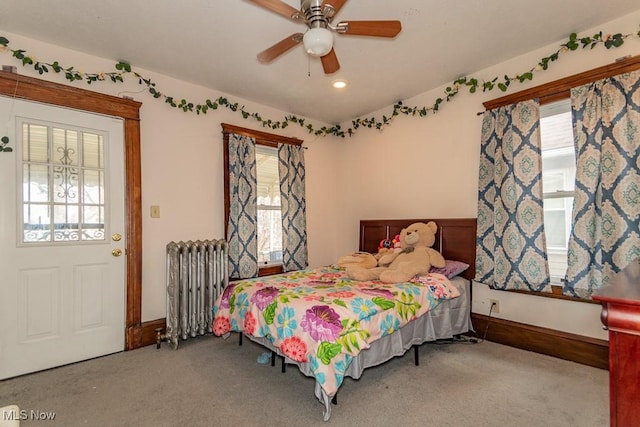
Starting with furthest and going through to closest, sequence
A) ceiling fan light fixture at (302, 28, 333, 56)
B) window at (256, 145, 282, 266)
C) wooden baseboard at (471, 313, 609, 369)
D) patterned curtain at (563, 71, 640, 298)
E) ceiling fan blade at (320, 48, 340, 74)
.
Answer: window at (256, 145, 282, 266) → wooden baseboard at (471, 313, 609, 369) → patterned curtain at (563, 71, 640, 298) → ceiling fan blade at (320, 48, 340, 74) → ceiling fan light fixture at (302, 28, 333, 56)

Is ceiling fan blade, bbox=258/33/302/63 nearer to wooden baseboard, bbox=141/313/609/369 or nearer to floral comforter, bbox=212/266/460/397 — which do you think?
floral comforter, bbox=212/266/460/397

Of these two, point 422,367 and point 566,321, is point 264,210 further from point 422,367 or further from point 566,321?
point 566,321

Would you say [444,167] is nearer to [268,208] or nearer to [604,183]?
[604,183]

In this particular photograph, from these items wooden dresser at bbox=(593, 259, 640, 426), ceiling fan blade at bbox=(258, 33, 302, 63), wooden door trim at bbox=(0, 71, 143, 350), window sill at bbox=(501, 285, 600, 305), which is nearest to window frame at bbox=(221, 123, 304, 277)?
wooden door trim at bbox=(0, 71, 143, 350)

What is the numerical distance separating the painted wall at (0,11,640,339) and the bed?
38cm

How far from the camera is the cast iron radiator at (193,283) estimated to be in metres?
2.88

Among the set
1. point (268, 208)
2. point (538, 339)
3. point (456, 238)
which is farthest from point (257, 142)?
point (538, 339)

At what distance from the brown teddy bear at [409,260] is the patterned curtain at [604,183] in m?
1.06

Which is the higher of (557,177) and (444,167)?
(444,167)

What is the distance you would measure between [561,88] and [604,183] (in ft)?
2.81

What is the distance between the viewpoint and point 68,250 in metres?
2.58

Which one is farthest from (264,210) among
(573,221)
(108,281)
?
(573,221)

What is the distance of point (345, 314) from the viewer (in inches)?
75.7

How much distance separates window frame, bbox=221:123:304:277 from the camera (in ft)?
11.6
